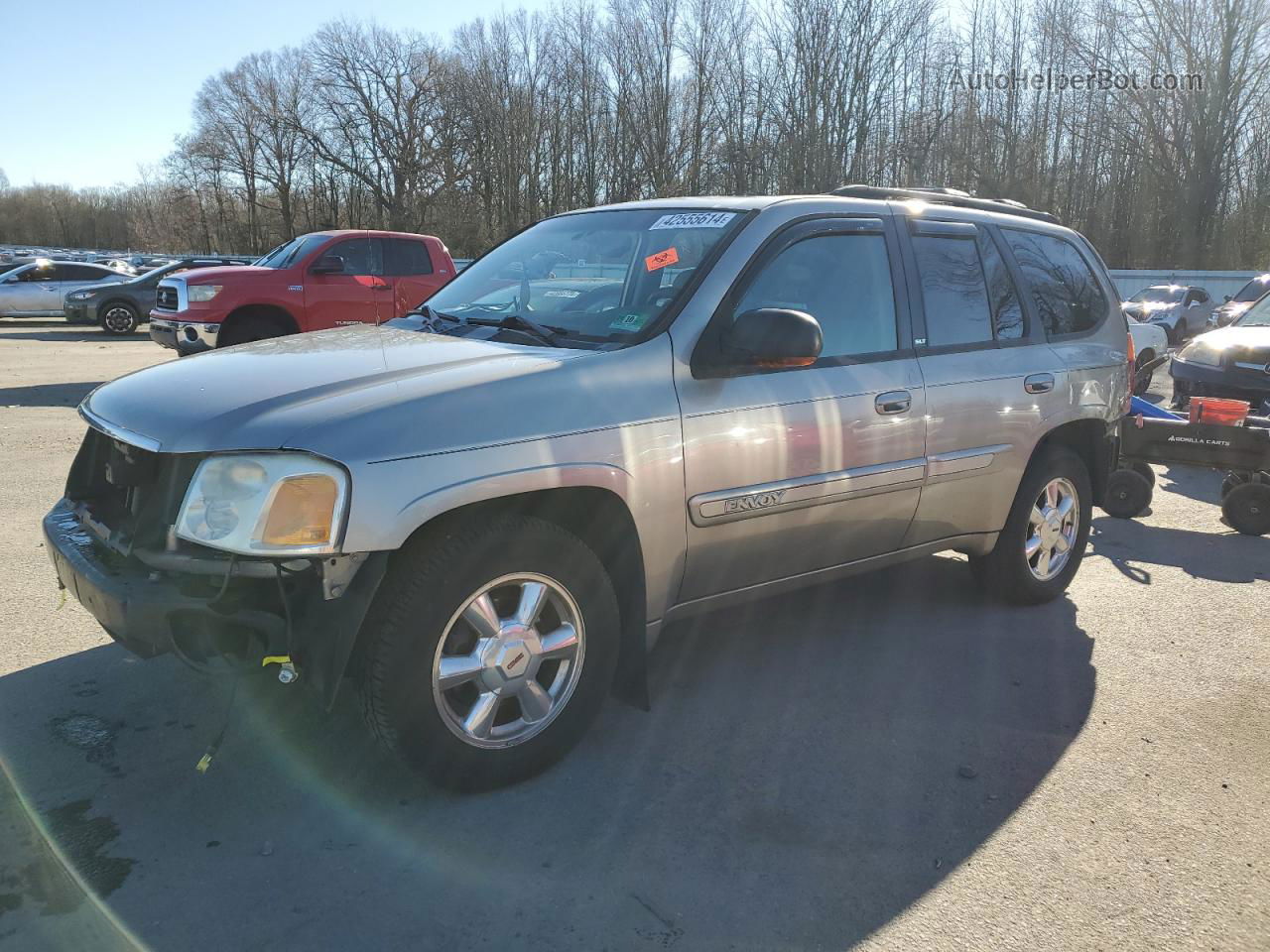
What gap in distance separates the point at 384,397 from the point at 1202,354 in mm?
8528

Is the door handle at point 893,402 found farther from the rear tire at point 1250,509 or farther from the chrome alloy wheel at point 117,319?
the chrome alloy wheel at point 117,319

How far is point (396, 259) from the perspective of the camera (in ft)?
41.5

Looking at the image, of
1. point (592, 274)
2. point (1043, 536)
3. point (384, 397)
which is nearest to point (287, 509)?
point (384, 397)

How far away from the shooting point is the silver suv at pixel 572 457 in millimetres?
2617

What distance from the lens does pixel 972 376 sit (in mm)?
4172


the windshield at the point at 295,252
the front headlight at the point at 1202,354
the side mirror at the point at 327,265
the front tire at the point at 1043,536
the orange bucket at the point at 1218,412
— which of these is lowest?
the front tire at the point at 1043,536

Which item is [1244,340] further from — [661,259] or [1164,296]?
[1164,296]

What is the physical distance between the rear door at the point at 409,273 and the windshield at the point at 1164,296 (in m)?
18.2

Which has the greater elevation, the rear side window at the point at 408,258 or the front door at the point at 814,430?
the rear side window at the point at 408,258

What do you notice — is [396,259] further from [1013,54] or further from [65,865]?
[1013,54]

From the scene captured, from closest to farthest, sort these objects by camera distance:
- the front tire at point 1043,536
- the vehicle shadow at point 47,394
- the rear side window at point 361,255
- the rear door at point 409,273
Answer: the front tire at point 1043,536 → the vehicle shadow at point 47,394 → the rear side window at point 361,255 → the rear door at point 409,273

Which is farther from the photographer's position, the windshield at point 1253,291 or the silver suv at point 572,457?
the windshield at point 1253,291

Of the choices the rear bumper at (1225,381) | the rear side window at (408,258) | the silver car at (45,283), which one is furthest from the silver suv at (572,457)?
the silver car at (45,283)

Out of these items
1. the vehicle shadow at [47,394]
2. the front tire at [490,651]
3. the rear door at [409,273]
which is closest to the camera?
the front tire at [490,651]
